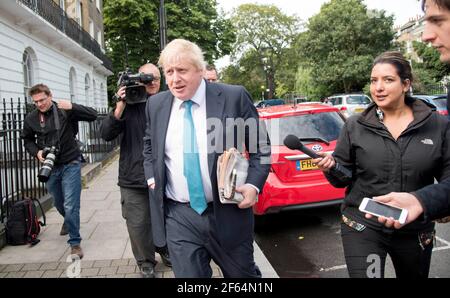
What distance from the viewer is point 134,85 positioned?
3.98 meters

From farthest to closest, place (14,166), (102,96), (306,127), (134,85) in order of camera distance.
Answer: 1. (102,96)
2. (14,166)
3. (306,127)
4. (134,85)

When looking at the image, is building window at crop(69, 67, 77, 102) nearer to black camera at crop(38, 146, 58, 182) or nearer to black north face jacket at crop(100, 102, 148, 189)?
black camera at crop(38, 146, 58, 182)

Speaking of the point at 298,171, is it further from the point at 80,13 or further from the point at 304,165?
the point at 80,13

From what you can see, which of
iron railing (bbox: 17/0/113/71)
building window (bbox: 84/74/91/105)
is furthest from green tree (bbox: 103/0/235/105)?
building window (bbox: 84/74/91/105)

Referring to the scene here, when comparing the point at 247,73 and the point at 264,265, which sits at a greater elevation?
the point at 247,73

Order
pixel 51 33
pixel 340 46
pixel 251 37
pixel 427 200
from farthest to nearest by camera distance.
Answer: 1. pixel 251 37
2. pixel 340 46
3. pixel 51 33
4. pixel 427 200

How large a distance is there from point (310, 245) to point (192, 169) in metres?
3.10

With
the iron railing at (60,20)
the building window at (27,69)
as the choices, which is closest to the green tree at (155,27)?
the iron railing at (60,20)

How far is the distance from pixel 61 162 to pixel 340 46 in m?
38.8

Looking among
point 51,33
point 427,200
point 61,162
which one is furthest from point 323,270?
point 51,33

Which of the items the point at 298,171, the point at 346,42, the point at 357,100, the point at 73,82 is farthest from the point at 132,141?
the point at 346,42

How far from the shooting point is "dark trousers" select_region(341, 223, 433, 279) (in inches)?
102

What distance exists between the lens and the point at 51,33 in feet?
57.5
